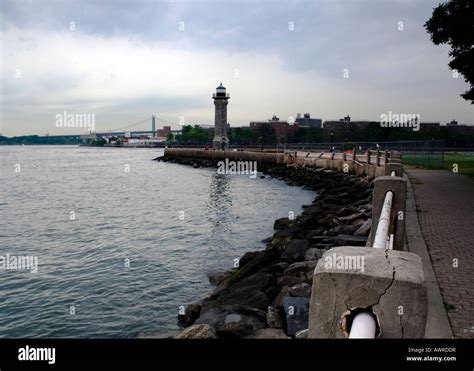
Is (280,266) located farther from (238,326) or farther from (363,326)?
(363,326)

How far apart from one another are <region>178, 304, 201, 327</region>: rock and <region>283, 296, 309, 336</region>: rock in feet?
8.30

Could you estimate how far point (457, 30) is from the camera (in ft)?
55.1

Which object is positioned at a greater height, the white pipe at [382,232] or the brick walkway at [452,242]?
the white pipe at [382,232]

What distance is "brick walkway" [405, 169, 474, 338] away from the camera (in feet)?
17.0

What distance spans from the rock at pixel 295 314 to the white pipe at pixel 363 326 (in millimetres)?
4405

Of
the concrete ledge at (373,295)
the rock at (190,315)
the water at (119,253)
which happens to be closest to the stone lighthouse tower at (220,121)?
the water at (119,253)

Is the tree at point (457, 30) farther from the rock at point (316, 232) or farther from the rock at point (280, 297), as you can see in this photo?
the rock at point (280, 297)

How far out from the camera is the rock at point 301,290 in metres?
7.48

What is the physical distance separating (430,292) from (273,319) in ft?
7.96

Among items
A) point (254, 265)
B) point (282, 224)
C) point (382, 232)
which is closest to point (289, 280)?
point (254, 265)

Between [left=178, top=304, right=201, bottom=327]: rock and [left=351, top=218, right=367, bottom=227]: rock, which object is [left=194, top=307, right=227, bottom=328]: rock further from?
[left=351, top=218, right=367, bottom=227]: rock
